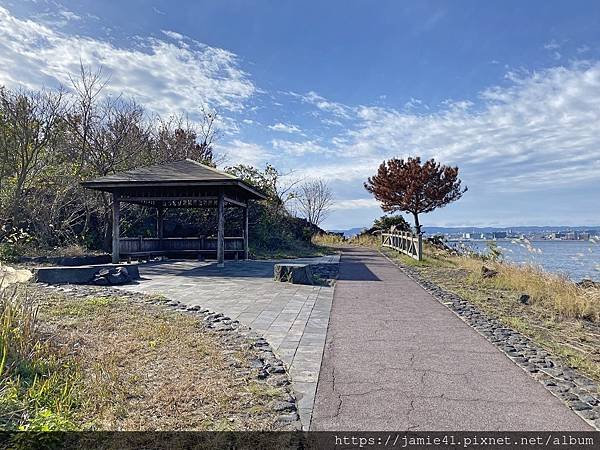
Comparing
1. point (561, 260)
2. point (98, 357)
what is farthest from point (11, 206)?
point (561, 260)

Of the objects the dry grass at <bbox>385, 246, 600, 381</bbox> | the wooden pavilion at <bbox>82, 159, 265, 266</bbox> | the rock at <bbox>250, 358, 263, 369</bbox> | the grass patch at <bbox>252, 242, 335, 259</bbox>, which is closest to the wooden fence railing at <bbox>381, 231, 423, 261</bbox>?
the grass patch at <bbox>252, 242, 335, 259</bbox>

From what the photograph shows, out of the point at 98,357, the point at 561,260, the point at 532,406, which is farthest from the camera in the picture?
the point at 561,260

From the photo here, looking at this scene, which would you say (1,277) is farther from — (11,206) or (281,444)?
(11,206)

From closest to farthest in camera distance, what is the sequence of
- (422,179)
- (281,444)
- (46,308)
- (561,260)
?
(281,444)
(46,308)
(561,260)
(422,179)

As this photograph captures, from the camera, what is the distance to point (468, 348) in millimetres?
4398

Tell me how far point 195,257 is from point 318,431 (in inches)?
513

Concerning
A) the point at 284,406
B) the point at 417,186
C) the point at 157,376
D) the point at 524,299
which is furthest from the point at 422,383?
the point at 417,186

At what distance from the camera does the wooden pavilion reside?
461 inches

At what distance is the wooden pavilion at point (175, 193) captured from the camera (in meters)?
11.7

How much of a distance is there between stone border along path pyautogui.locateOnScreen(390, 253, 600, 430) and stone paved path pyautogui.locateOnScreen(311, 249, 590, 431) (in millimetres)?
93

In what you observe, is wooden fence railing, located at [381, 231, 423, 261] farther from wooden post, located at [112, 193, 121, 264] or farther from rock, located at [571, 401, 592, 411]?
rock, located at [571, 401, 592, 411]

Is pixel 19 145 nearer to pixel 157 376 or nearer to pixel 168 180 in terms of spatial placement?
pixel 168 180

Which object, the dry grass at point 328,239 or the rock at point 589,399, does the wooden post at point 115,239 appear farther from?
the dry grass at point 328,239

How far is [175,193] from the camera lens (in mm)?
12992
